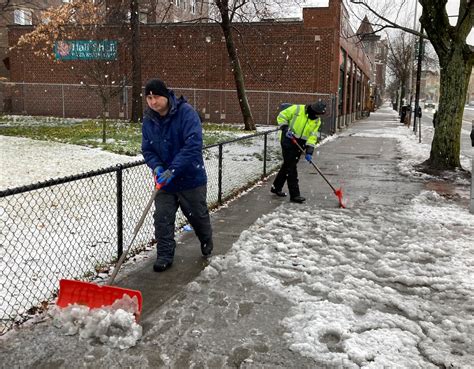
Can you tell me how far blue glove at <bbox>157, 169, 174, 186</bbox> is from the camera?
4375 mm

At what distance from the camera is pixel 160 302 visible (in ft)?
13.4

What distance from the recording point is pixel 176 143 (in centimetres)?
462

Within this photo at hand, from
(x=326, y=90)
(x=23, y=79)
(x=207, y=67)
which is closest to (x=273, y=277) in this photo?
(x=326, y=90)

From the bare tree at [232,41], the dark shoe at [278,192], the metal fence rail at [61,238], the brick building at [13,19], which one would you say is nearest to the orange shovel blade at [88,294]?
the metal fence rail at [61,238]

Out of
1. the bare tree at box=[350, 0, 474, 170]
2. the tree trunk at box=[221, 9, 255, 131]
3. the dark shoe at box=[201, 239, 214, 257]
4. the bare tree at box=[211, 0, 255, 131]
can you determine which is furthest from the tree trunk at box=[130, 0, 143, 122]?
the dark shoe at box=[201, 239, 214, 257]

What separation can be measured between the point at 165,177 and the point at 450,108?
9015mm

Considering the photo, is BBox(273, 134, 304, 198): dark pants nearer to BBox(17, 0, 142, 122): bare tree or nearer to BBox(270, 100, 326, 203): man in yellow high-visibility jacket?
BBox(270, 100, 326, 203): man in yellow high-visibility jacket

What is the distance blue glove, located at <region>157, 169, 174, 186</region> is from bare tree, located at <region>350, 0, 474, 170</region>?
8.68 meters

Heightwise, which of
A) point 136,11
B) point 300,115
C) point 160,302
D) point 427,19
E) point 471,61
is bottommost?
point 160,302

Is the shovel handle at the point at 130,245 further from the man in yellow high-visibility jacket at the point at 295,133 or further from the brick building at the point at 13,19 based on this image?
the brick building at the point at 13,19

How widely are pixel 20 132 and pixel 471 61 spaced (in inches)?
557

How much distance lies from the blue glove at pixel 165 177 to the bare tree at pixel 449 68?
868 cm

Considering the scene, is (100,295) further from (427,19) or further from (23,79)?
(23,79)

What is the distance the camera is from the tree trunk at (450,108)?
10969mm
